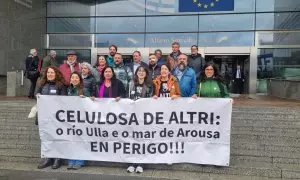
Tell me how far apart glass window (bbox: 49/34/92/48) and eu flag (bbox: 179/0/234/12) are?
5.62 metres

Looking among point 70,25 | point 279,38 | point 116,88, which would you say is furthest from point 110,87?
point 70,25

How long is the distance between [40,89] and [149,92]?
199cm

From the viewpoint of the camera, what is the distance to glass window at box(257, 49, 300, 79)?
17.0 m

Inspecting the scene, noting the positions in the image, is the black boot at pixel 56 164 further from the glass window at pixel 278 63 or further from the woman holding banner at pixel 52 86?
the glass window at pixel 278 63

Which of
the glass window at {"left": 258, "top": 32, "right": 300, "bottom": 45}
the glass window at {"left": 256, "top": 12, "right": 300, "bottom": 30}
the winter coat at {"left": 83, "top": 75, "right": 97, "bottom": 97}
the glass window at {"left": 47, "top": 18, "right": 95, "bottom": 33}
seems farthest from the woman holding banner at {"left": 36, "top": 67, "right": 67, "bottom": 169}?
the glass window at {"left": 256, "top": 12, "right": 300, "bottom": 30}

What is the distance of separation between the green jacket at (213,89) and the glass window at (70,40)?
44.3ft

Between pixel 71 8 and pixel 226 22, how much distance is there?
8290 mm

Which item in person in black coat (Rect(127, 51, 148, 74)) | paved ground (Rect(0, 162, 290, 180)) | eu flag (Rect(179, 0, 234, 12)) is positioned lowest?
paved ground (Rect(0, 162, 290, 180))

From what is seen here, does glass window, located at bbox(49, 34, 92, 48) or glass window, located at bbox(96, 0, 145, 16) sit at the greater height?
glass window, located at bbox(96, 0, 145, 16)

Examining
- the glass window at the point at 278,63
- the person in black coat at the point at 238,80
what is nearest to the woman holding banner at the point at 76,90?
the person in black coat at the point at 238,80

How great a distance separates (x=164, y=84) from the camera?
6.23 m

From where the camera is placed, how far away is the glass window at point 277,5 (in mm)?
17141

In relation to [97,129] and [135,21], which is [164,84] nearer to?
[97,129]

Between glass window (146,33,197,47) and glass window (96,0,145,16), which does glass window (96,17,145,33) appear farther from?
glass window (146,33,197,47)
